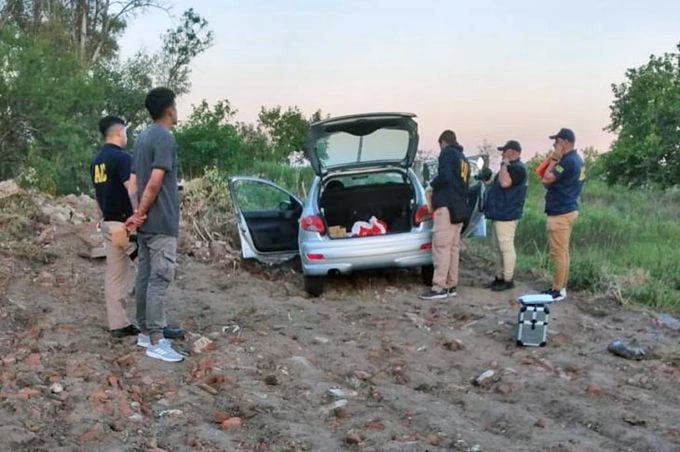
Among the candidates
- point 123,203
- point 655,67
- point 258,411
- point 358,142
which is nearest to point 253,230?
point 358,142

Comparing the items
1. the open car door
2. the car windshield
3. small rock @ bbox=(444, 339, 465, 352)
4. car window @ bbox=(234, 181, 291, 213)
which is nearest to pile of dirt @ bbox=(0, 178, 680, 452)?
small rock @ bbox=(444, 339, 465, 352)

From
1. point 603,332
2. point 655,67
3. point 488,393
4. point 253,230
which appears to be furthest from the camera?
point 655,67

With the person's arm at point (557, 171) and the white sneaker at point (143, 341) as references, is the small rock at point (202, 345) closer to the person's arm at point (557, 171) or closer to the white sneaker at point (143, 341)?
the white sneaker at point (143, 341)

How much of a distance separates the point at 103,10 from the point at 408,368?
34.3 metres

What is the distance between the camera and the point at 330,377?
571cm

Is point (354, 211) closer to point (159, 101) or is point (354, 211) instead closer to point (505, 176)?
point (505, 176)

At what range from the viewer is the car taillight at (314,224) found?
28.3ft

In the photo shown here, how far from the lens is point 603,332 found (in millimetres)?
7191

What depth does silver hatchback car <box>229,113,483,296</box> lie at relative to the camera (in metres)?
8.55

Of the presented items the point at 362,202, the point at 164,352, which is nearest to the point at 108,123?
the point at 164,352

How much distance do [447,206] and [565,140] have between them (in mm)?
1438

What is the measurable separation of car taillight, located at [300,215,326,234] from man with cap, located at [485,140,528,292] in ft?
6.33

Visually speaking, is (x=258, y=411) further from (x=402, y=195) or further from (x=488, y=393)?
(x=402, y=195)

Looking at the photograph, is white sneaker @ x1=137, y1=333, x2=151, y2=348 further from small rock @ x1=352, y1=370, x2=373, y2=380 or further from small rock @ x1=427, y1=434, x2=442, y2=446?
small rock @ x1=427, y1=434, x2=442, y2=446
